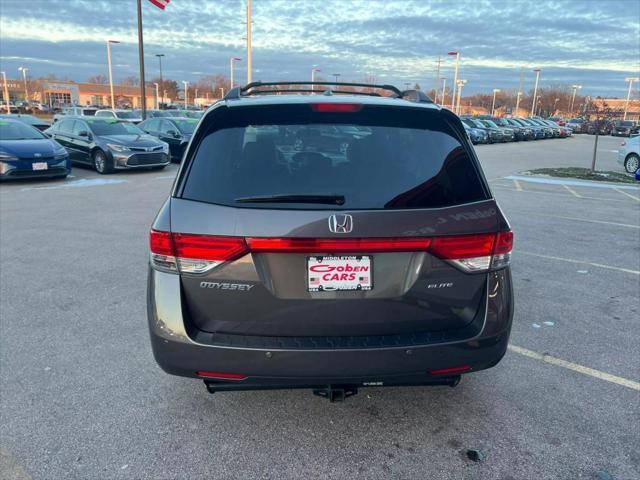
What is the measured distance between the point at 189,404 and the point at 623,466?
8.04 feet

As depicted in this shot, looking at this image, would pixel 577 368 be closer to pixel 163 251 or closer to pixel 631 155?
pixel 163 251

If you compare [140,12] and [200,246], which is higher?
[140,12]

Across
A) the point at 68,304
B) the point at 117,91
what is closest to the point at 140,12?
the point at 68,304

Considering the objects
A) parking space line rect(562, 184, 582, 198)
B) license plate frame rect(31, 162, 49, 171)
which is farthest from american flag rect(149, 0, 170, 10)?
parking space line rect(562, 184, 582, 198)

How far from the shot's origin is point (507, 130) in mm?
37281

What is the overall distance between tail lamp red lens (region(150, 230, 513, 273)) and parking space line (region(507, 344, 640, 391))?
5.26ft

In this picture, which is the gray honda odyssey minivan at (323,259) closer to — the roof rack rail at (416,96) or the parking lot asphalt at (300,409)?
the parking lot asphalt at (300,409)

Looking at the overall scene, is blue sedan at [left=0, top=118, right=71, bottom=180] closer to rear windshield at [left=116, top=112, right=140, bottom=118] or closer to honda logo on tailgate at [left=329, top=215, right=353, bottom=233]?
honda logo on tailgate at [left=329, top=215, right=353, bottom=233]

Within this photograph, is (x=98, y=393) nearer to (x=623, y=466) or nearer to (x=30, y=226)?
(x=623, y=466)

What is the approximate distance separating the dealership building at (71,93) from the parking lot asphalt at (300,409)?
110 metres

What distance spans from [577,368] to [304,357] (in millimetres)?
2307

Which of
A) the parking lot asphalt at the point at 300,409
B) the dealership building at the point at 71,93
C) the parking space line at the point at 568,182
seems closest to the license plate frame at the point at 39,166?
the parking lot asphalt at the point at 300,409

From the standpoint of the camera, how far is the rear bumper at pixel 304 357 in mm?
2461

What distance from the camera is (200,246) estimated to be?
2.42m
